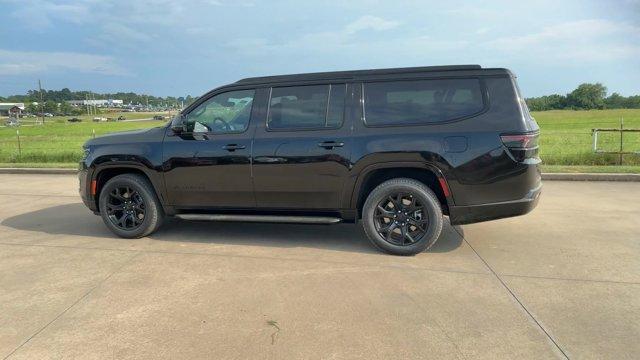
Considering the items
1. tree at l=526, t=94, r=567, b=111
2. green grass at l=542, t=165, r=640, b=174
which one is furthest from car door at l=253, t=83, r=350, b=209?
tree at l=526, t=94, r=567, b=111

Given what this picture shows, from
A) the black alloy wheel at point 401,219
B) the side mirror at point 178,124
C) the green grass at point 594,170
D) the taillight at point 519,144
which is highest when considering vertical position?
the side mirror at point 178,124

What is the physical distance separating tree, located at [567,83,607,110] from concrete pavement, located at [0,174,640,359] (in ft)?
270

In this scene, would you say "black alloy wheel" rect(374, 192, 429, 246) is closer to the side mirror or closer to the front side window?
the front side window

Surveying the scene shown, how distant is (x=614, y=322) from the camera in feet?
10.7

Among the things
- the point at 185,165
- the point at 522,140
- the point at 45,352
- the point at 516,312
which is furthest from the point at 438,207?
the point at 45,352

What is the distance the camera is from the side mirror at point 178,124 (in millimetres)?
5171

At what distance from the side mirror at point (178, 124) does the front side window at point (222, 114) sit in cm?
5

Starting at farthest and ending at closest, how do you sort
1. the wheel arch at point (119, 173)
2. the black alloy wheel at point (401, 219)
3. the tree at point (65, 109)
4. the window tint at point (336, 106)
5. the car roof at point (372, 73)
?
the tree at point (65, 109) < the wheel arch at point (119, 173) < the window tint at point (336, 106) < the black alloy wheel at point (401, 219) < the car roof at point (372, 73)

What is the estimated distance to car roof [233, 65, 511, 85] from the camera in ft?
15.0

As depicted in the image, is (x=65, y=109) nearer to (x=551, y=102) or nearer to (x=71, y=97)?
(x=71, y=97)

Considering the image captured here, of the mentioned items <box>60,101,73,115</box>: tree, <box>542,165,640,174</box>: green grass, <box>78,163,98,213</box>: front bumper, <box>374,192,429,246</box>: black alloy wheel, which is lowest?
<box>542,165,640,174</box>: green grass

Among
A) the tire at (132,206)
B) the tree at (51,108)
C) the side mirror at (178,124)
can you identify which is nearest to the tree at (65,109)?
the tree at (51,108)

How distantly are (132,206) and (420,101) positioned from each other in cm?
358

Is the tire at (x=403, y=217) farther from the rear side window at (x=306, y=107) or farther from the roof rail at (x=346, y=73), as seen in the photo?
the roof rail at (x=346, y=73)
